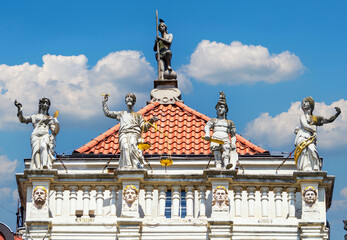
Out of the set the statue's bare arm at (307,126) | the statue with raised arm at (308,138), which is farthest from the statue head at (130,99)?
the statue's bare arm at (307,126)

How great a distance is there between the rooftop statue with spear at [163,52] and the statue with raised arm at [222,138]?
1390 centimetres

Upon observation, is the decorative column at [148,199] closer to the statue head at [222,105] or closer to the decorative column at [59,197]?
the decorative column at [59,197]

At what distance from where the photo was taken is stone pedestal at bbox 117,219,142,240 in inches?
1158

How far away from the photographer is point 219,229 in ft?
96.5

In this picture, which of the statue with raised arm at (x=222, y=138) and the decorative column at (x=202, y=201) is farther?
the statue with raised arm at (x=222, y=138)

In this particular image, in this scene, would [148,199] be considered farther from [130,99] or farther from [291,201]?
[291,201]

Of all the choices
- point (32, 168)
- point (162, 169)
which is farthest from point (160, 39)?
point (32, 168)

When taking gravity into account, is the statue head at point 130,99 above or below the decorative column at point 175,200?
above

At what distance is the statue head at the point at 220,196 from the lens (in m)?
29.7

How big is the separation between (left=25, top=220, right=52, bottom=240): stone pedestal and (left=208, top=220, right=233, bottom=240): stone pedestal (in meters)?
4.72

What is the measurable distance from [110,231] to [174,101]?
592 inches

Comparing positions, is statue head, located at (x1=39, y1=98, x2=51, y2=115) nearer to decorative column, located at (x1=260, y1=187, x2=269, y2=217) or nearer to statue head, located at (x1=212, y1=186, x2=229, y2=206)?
statue head, located at (x1=212, y1=186, x2=229, y2=206)

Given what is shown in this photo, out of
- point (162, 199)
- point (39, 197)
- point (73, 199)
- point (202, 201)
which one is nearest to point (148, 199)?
point (162, 199)

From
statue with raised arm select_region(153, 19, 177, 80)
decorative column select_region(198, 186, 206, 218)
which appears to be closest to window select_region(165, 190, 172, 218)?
decorative column select_region(198, 186, 206, 218)
